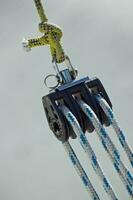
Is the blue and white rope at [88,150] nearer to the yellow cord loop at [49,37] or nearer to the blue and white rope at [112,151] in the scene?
the blue and white rope at [112,151]

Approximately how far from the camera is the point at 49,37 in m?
26.2

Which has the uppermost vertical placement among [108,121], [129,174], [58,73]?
[58,73]

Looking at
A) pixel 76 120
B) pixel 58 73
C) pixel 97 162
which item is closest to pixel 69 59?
pixel 58 73

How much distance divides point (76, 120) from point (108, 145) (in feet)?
5.23

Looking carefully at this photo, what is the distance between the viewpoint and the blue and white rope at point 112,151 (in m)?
25.2

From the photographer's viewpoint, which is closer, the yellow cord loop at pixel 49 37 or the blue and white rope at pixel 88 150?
the blue and white rope at pixel 88 150

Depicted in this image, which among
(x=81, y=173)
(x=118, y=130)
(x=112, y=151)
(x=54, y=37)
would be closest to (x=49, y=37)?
(x=54, y=37)

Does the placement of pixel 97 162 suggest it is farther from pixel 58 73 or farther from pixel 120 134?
pixel 58 73

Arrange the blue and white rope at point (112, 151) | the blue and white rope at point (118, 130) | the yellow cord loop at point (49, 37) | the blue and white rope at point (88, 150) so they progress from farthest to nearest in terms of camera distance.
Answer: the yellow cord loop at point (49, 37) → the blue and white rope at point (118, 130) → the blue and white rope at point (112, 151) → the blue and white rope at point (88, 150)

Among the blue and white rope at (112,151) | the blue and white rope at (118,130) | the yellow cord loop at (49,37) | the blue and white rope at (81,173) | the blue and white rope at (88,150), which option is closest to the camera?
the blue and white rope at (88,150)

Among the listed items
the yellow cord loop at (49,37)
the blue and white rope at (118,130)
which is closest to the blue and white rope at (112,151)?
the blue and white rope at (118,130)

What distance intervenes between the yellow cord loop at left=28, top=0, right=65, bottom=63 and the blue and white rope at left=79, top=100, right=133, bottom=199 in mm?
2361

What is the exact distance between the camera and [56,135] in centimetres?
2652

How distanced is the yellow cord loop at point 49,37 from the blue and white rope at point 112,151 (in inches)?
92.9
